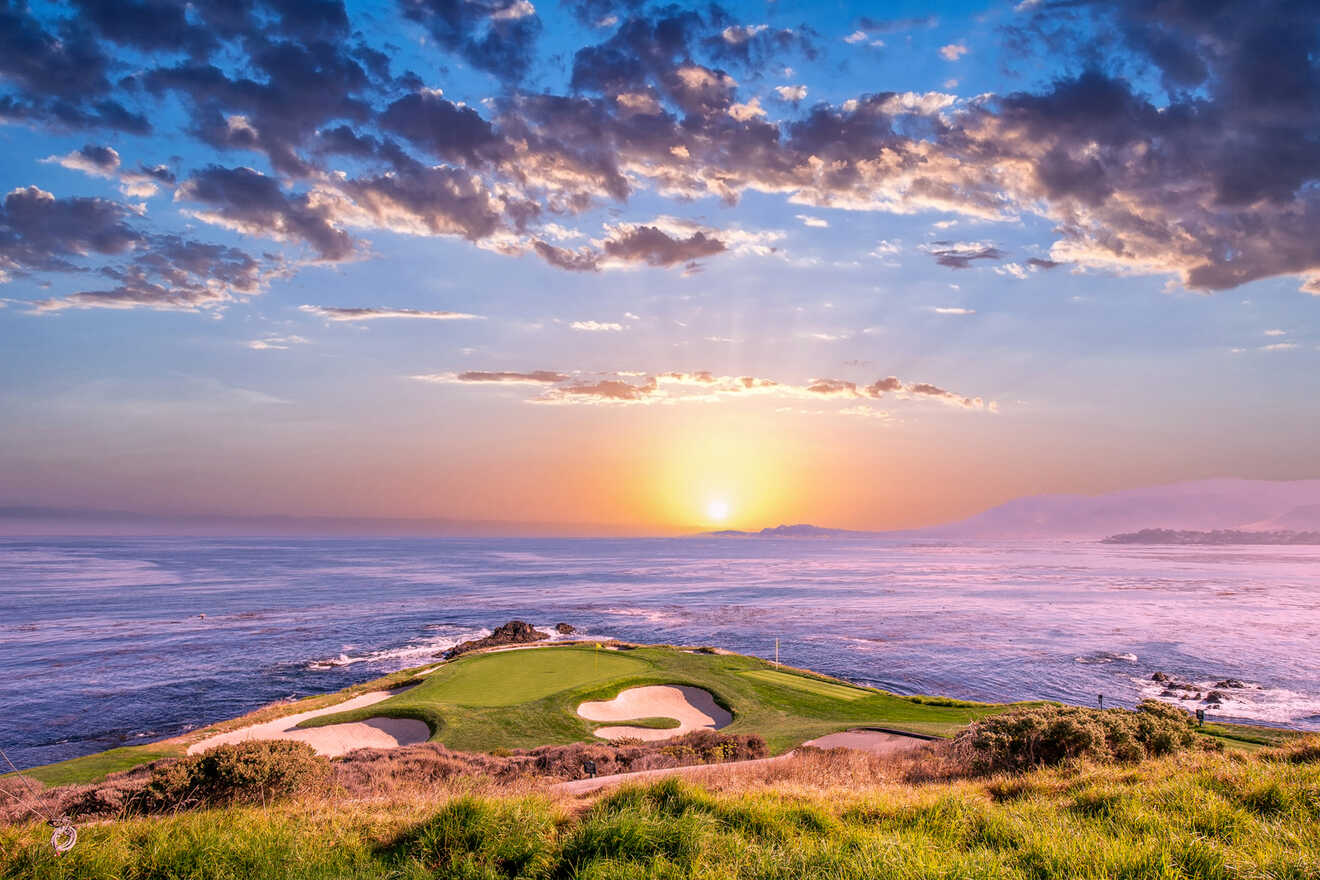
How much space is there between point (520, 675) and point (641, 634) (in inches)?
809

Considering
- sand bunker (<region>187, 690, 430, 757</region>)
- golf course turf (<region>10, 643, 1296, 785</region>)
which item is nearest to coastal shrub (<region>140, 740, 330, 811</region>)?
golf course turf (<region>10, 643, 1296, 785</region>)

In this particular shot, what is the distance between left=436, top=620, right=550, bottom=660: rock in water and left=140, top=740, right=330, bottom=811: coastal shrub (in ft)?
83.4

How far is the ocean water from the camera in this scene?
29984 millimetres

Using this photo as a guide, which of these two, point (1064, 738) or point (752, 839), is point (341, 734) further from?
point (1064, 738)

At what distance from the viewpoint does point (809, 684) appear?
28.1m

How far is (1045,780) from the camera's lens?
887 cm

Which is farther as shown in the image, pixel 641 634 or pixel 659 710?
pixel 641 634

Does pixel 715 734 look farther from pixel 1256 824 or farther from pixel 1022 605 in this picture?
pixel 1022 605

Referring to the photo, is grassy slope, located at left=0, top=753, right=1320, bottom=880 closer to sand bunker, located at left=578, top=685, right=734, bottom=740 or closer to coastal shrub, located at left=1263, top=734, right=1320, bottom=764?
coastal shrub, located at left=1263, top=734, right=1320, bottom=764

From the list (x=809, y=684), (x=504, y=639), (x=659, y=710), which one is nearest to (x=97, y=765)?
(x=659, y=710)

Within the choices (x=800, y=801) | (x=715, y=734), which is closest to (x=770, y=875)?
(x=800, y=801)

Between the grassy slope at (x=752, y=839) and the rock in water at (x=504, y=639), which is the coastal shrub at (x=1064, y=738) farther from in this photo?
the rock in water at (x=504, y=639)

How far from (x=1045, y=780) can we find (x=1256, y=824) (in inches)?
138

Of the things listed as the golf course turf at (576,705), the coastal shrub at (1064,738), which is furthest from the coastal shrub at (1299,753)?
the golf course turf at (576,705)
